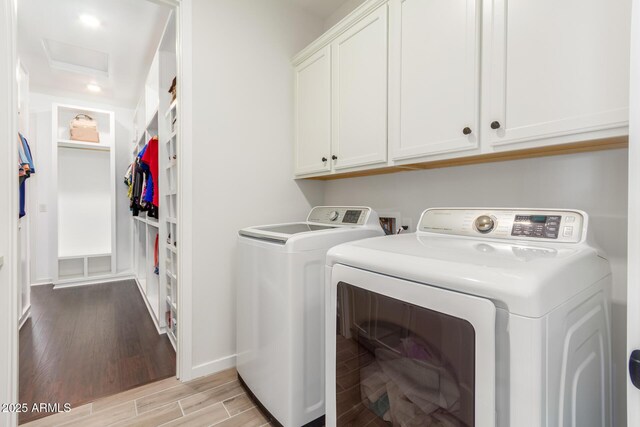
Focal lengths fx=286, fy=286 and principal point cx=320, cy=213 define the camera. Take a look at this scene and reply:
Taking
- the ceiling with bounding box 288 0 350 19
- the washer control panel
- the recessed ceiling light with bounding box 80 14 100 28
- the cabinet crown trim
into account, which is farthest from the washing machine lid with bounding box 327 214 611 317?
the recessed ceiling light with bounding box 80 14 100 28

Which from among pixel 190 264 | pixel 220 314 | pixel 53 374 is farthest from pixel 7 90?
pixel 53 374

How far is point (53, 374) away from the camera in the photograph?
1845mm

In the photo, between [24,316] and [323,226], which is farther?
[24,316]

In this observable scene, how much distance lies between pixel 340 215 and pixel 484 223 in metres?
0.90

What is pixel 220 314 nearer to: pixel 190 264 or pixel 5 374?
pixel 190 264

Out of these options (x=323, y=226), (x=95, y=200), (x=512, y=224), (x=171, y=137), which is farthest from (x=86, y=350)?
(x=95, y=200)

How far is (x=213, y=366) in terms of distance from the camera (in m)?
1.88

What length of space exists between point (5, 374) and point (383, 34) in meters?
2.39

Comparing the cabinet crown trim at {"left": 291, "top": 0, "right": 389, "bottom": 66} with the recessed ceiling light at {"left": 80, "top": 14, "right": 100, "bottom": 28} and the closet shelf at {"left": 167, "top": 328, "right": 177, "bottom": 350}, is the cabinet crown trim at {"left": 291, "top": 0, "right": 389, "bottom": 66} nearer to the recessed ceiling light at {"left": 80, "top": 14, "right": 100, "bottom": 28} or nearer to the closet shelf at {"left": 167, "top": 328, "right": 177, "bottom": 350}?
the recessed ceiling light at {"left": 80, "top": 14, "right": 100, "bottom": 28}

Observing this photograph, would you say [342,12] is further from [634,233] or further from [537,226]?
[634,233]

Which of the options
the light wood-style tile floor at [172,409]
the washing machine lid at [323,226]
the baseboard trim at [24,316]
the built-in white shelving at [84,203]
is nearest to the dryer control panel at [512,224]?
the washing machine lid at [323,226]

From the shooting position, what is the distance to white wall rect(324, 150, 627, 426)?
3.40ft

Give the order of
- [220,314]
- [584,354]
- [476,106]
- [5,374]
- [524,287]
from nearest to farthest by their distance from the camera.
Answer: [524,287], [584,354], [476,106], [5,374], [220,314]

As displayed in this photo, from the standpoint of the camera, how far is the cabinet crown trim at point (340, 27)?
154cm
